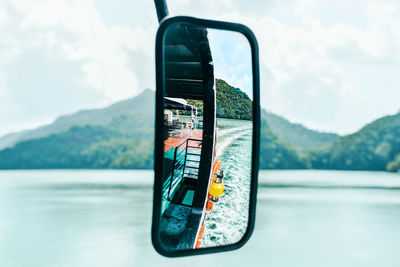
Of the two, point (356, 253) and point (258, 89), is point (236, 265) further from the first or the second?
point (258, 89)

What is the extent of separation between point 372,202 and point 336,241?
1027cm

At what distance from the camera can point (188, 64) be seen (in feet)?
3.43

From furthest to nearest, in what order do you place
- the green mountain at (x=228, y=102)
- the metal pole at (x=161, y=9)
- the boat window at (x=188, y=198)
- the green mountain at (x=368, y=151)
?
the green mountain at (x=368, y=151), the boat window at (x=188, y=198), the green mountain at (x=228, y=102), the metal pole at (x=161, y=9)

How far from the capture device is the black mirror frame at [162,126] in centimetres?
63

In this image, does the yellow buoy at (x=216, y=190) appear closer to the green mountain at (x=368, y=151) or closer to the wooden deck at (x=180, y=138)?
the wooden deck at (x=180, y=138)

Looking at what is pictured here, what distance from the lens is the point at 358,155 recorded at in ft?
157

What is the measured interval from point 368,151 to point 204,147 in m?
52.0

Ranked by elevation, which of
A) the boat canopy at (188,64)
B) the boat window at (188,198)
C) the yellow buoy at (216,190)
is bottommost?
the boat window at (188,198)

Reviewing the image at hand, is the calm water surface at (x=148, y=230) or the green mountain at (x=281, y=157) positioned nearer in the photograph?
the calm water surface at (x=148, y=230)

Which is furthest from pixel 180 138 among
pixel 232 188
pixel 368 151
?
pixel 368 151

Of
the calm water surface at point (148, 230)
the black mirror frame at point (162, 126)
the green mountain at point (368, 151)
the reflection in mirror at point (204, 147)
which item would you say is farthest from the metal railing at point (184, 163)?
the green mountain at point (368, 151)

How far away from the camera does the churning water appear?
940mm

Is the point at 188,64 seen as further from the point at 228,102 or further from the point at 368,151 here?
the point at 368,151

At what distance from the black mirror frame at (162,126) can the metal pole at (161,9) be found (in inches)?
6.8
